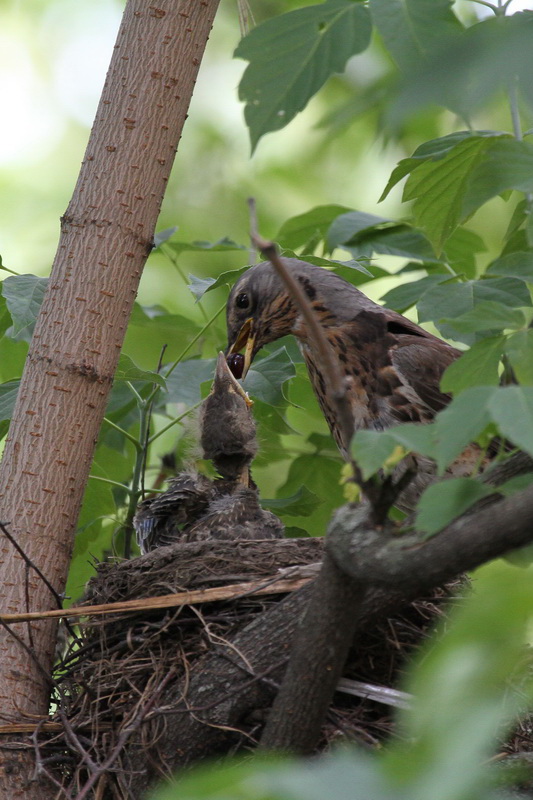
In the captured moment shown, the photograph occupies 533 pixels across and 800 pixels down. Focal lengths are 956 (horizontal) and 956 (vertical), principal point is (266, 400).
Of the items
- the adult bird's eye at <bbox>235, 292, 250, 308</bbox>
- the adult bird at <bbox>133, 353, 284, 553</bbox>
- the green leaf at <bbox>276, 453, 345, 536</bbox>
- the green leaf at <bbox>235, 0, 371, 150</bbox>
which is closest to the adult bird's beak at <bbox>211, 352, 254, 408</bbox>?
the adult bird at <bbox>133, 353, 284, 553</bbox>

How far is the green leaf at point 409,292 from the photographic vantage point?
9.84ft

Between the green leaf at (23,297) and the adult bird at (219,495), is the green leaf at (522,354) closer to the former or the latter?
the green leaf at (23,297)

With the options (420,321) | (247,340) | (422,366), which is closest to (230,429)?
(247,340)

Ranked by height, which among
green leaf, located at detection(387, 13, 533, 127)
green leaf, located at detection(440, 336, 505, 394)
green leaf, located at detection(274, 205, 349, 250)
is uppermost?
green leaf, located at detection(274, 205, 349, 250)

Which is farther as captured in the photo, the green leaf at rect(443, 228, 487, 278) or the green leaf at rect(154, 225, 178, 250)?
the green leaf at rect(443, 228, 487, 278)

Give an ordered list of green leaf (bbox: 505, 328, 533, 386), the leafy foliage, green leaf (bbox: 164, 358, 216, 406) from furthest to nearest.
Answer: green leaf (bbox: 164, 358, 216, 406) < green leaf (bbox: 505, 328, 533, 386) < the leafy foliage

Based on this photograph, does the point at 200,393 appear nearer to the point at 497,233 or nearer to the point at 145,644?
the point at 145,644

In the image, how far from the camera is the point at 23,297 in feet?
9.16

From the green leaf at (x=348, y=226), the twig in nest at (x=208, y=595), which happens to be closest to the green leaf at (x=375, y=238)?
the green leaf at (x=348, y=226)

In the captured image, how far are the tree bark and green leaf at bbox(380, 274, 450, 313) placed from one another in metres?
0.79

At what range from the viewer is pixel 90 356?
264 centimetres

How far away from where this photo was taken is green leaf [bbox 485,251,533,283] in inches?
93.8

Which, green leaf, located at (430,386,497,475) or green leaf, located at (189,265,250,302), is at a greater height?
green leaf, located at (189,265,250,302)

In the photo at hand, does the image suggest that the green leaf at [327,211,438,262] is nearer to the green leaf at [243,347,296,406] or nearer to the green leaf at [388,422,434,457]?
the green leaf at [243,347,296,406]
